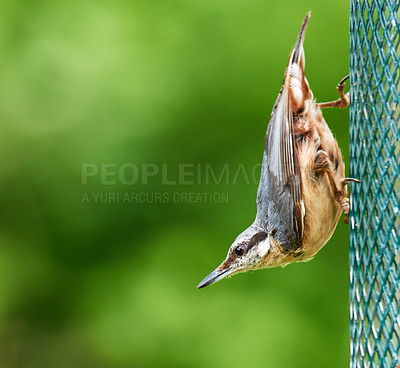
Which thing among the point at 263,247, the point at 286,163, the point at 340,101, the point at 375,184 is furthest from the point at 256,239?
the point at 375,184

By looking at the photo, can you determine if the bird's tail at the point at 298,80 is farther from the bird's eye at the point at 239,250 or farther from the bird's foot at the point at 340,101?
the bird's eye at the point at 239,250

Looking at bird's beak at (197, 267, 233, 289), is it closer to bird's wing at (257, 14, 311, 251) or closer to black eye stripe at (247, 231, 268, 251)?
black eye stripe at (247, 231, 268, 251)

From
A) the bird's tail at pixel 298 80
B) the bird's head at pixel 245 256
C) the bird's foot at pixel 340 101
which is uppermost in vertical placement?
the bird's tail at pixel 298 80

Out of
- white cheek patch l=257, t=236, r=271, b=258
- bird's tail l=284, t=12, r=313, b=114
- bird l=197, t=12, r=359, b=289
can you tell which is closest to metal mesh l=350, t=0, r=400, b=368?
bird l=197, t=12, r=359, b=289

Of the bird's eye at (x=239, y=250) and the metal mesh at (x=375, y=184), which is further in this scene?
the bird's eye at (x=239, y=250)

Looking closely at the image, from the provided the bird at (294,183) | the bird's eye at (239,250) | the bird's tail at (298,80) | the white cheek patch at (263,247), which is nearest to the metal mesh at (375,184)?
the bird at (294,183)

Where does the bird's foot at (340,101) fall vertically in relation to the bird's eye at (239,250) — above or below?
above

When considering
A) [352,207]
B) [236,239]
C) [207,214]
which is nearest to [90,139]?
[207,214]
